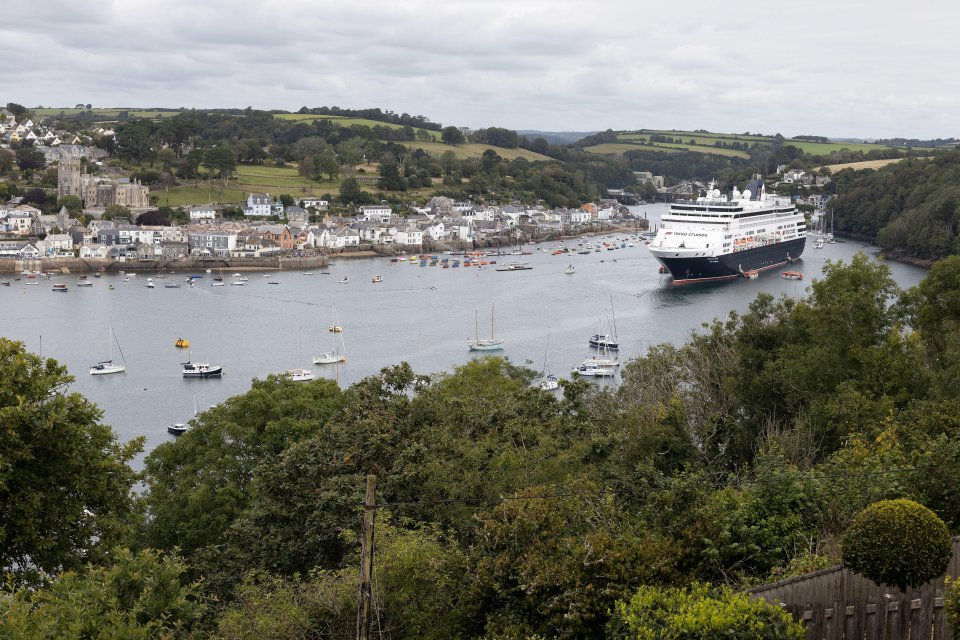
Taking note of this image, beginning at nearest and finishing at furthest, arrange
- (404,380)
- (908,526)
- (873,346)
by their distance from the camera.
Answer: (908,526) < (404,380) < (873,346)

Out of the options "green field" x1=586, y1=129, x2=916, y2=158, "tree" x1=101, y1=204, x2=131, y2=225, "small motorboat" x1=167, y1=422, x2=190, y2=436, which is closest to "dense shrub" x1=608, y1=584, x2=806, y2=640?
"small motorboat" x1=167, y1=422, x2=190, y2=436

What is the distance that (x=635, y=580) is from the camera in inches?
172

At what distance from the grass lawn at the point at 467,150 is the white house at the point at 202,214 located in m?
27.1

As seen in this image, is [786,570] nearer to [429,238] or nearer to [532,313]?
[532,313]

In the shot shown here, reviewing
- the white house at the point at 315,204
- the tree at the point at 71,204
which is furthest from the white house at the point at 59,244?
the white house at the point at 315,204

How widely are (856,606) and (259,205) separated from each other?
4824 cm

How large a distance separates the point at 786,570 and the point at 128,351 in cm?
2111

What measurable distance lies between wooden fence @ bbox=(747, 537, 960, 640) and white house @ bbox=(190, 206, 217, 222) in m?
44.8

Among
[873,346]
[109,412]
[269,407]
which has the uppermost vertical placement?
[873,346]

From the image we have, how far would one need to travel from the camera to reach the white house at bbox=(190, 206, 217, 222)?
46031 mm

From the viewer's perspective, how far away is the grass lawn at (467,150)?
2874 inches

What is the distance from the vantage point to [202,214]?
4631 cm

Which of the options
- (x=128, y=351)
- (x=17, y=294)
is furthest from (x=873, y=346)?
(x=17, y=294)

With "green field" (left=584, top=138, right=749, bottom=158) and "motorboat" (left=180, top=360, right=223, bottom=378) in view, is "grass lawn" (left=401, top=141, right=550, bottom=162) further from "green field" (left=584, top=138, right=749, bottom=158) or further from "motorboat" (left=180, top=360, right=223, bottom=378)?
"motorboat" (left=180, top=360, right=223, bottom=378)
